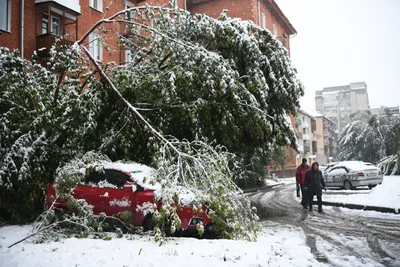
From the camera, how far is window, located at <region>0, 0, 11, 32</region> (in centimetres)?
1579

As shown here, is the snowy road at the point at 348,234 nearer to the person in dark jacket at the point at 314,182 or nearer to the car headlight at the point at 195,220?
the person in dark jacket at the point at 314,182

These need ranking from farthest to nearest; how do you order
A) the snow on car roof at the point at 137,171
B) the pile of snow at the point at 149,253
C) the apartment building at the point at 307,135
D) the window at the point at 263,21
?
1. the apartment building at the point at 307,135
2. the window at the point at 263,21
3. the snow on car roof at the point at 137,171
4. the pile of snow at the point at 149,253

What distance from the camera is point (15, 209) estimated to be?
29.4ft

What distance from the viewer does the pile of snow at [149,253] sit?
16.8 ft

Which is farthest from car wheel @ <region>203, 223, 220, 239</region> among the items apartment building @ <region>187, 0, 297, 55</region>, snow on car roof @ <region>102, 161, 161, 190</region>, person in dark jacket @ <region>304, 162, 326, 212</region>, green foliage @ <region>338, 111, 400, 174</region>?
green foliage @ <region>338, 111, 400, 174</region>

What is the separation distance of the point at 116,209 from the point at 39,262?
251 cm

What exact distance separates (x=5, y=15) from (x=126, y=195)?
44.1 feet

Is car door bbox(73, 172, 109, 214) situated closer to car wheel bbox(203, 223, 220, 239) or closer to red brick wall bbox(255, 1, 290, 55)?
car wheel bbox(203, 223, 220, 239)

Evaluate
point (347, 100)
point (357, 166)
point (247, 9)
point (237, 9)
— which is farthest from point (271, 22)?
→ point (347, 100)

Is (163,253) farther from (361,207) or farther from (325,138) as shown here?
(325,138)

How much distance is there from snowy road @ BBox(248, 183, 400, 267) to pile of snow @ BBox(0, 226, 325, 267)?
653 mm

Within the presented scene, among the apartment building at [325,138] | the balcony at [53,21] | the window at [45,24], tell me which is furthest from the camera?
the apartment building at [325,138]

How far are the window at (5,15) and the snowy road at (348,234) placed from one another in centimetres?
1442

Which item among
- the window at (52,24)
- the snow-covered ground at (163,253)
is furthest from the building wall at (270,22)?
the snow-covered ground at (163,253)
